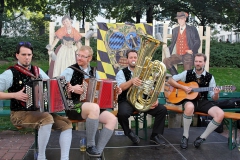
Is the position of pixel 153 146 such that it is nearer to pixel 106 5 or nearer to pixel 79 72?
pixel 79 72

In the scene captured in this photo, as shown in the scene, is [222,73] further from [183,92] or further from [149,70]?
[149,70]

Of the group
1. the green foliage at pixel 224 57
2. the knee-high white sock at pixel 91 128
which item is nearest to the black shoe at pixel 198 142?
the knee-high white sock at pixel 91 128

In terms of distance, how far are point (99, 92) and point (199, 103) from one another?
1724mm

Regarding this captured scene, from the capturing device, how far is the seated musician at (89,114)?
11.0 ft

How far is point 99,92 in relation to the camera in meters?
3.39

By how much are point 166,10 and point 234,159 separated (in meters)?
12.0

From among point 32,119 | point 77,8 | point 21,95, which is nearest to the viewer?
point 21,95

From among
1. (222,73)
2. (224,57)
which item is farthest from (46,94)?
(224,57)

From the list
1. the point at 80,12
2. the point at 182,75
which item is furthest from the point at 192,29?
the point at 80,12

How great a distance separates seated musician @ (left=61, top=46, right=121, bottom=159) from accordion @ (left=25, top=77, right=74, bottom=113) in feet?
0.72

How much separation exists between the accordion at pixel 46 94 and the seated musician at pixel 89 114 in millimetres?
218

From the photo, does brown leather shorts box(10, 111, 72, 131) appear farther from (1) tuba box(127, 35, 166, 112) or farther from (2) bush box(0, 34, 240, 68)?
(2) bush box(0, 34, 240, 68)

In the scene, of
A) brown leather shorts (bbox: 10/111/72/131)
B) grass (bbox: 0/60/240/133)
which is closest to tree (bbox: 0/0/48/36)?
grass (bbox: 0/60/240/133)

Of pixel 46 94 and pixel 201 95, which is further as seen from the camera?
pixel 201 95
